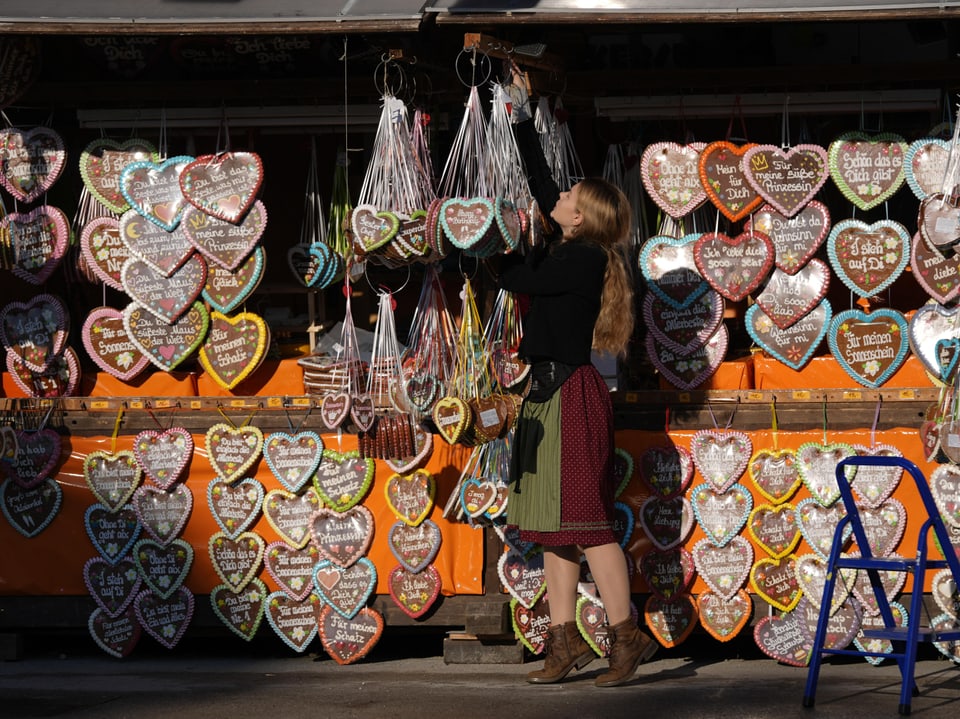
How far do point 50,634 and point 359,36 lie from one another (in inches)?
115

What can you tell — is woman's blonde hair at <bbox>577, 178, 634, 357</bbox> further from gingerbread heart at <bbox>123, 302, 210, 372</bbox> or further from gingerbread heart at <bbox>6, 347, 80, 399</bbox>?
gingerbread heart at <bbox>6, 347, 80, 399</bbox>

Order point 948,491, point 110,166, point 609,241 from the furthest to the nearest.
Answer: point 110,166 < point 948,491 < point 609,241

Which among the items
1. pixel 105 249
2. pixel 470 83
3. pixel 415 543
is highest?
pixel 470 83

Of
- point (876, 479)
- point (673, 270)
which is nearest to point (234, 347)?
point (673, 270)

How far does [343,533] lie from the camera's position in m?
5.92

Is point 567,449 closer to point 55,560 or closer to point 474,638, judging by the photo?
point 474,638

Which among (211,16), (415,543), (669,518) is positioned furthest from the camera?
(415,543)

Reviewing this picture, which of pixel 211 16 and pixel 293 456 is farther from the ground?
pixel 211 16

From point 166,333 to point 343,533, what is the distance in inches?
41.9

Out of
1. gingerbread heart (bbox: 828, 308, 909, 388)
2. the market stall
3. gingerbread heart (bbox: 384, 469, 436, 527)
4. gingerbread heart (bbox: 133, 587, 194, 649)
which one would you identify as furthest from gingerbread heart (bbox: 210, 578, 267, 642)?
gingerbread heart (bbox: 828, 308, 909, 388)

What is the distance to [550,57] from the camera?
5695mm

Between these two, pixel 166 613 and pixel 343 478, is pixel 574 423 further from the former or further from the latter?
pixel 166 613

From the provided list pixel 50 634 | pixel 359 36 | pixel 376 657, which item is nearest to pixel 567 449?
pixel 376 657

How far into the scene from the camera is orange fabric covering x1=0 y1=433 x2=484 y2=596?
19.3 ft
